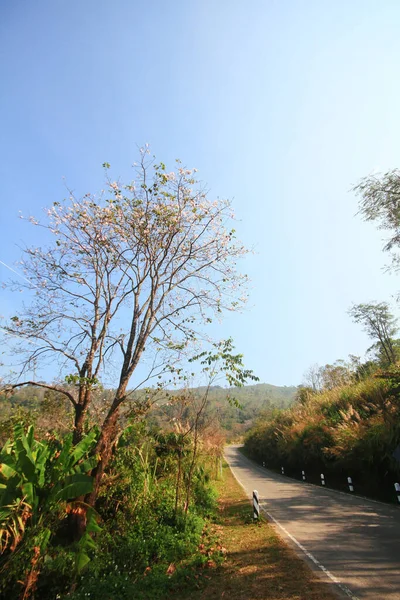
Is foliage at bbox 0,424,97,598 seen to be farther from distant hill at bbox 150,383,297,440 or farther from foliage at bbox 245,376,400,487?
foliage at bbox 245,376,400,487

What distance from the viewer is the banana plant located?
4609 millimetres

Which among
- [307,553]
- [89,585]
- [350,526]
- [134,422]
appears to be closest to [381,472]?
[350,526]

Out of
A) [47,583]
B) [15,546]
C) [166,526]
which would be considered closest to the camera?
[15,546]

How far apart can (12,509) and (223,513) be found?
8.93m

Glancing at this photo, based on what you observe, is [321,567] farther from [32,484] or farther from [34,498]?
[32,484]

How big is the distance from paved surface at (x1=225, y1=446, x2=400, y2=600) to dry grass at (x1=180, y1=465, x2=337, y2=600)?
33 cm

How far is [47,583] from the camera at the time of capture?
15.8ft

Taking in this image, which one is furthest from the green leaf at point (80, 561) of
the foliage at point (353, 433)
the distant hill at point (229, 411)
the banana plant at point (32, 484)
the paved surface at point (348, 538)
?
the foliage at point (353, 433)

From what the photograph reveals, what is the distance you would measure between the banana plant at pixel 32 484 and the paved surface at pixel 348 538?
4.61 m

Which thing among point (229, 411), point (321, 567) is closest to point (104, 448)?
point (321, 567)

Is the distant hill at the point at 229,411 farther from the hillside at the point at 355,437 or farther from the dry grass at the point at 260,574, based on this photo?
the hillside at the point at 355,437

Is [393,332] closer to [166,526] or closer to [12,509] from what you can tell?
[166,526]

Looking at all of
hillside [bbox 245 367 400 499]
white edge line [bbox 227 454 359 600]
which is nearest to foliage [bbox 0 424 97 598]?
white edge line [bbox 227 454 359 600]

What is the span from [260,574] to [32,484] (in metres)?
4.34
